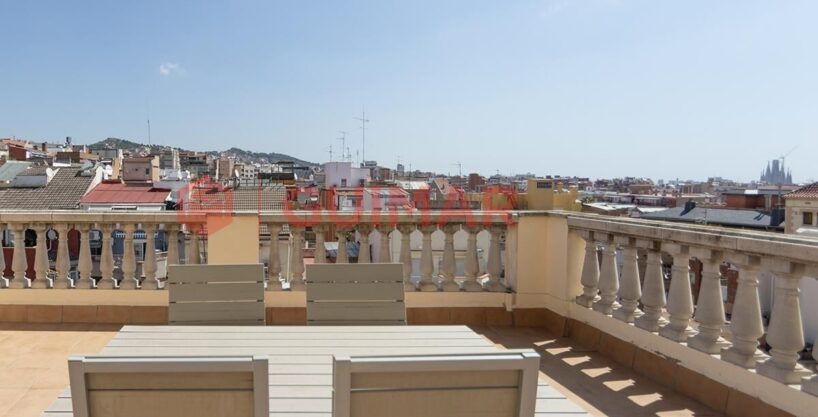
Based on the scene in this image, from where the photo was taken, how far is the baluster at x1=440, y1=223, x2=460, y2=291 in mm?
4621


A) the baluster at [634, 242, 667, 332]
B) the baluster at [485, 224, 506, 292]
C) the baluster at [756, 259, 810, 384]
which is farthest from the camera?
the baluster at [485, 224, 506, 292]

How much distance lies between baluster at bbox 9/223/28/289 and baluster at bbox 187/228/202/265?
4.37 ft

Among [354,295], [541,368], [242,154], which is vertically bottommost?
[541,368]

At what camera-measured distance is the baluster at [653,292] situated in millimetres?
3467

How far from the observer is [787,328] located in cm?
260

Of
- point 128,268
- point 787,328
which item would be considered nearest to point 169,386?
point 787,328

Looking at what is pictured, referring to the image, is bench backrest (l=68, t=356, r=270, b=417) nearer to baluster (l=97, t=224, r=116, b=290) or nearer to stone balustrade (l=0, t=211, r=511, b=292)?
stone balustrade (l=0, t=211, r=511, b=292)

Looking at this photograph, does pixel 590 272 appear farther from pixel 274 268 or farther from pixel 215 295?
pixel 215 295

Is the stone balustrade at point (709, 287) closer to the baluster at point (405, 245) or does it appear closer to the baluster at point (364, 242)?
the baluster at point (405, 245)

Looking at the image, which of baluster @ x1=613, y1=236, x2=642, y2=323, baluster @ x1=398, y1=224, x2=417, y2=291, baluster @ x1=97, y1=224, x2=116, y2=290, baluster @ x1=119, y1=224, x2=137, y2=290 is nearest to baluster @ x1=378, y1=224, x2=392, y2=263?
baluster @ x1=398, y1=224, x2=417, y2=291

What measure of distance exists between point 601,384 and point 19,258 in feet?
15.5

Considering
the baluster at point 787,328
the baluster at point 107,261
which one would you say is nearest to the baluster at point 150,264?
the baluster at point 107,261

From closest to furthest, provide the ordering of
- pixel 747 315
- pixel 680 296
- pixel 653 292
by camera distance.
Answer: pixel 747 315 → pixel 680 296 → pixel 653 292

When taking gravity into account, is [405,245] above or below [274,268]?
→ above
